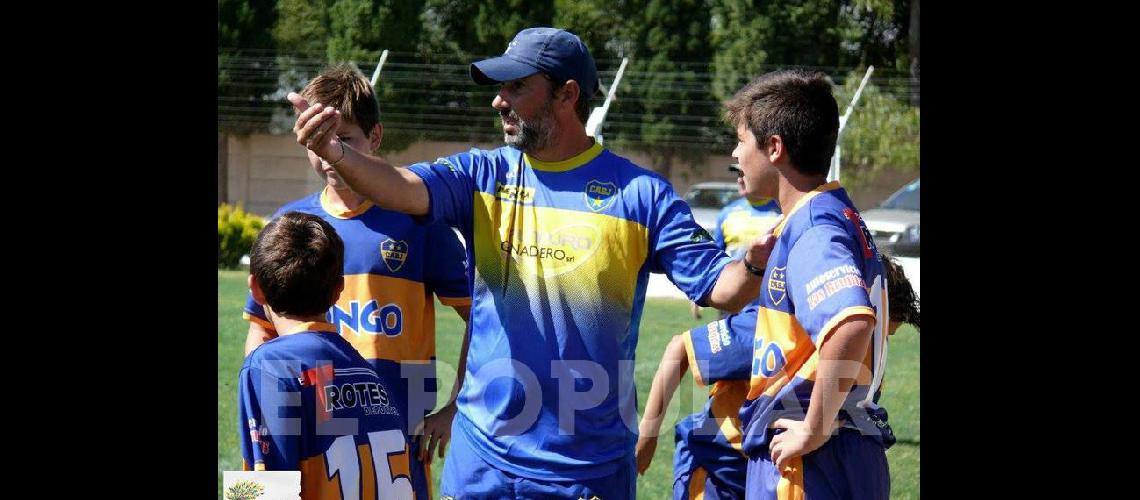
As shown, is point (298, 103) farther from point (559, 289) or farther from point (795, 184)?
point (795, 184)

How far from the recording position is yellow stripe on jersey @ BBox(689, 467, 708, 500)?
171 inches

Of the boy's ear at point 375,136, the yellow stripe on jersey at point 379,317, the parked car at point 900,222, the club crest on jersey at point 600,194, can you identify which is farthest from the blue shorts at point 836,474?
the parked car at point 900,222

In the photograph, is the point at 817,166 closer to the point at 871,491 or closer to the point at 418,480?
the point at 871,491

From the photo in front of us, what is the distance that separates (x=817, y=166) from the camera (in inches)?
132

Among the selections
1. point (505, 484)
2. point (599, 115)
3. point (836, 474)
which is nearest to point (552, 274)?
point (505, 484)

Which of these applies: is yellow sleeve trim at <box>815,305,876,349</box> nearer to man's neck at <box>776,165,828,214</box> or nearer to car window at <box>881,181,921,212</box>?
man's neck at <box>776,165,828,214</box>

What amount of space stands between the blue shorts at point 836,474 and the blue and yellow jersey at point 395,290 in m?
1.33

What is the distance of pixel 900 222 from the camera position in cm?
1917

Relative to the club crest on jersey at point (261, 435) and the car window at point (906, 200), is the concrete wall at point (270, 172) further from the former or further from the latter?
the club crest on jersey at point (261, 435)

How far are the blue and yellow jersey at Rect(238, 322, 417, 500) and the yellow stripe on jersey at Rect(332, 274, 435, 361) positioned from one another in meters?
0.67

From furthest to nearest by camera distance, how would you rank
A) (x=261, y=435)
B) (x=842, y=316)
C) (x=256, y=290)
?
(x=256, y=290) → (x=261, y=435) → (x=842, y=316)

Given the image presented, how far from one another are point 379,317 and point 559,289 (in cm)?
82

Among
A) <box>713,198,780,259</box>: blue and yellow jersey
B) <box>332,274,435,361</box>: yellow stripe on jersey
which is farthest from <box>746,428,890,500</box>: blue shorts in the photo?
<box>713,198,780,259</box>: blue and yellow jersey
